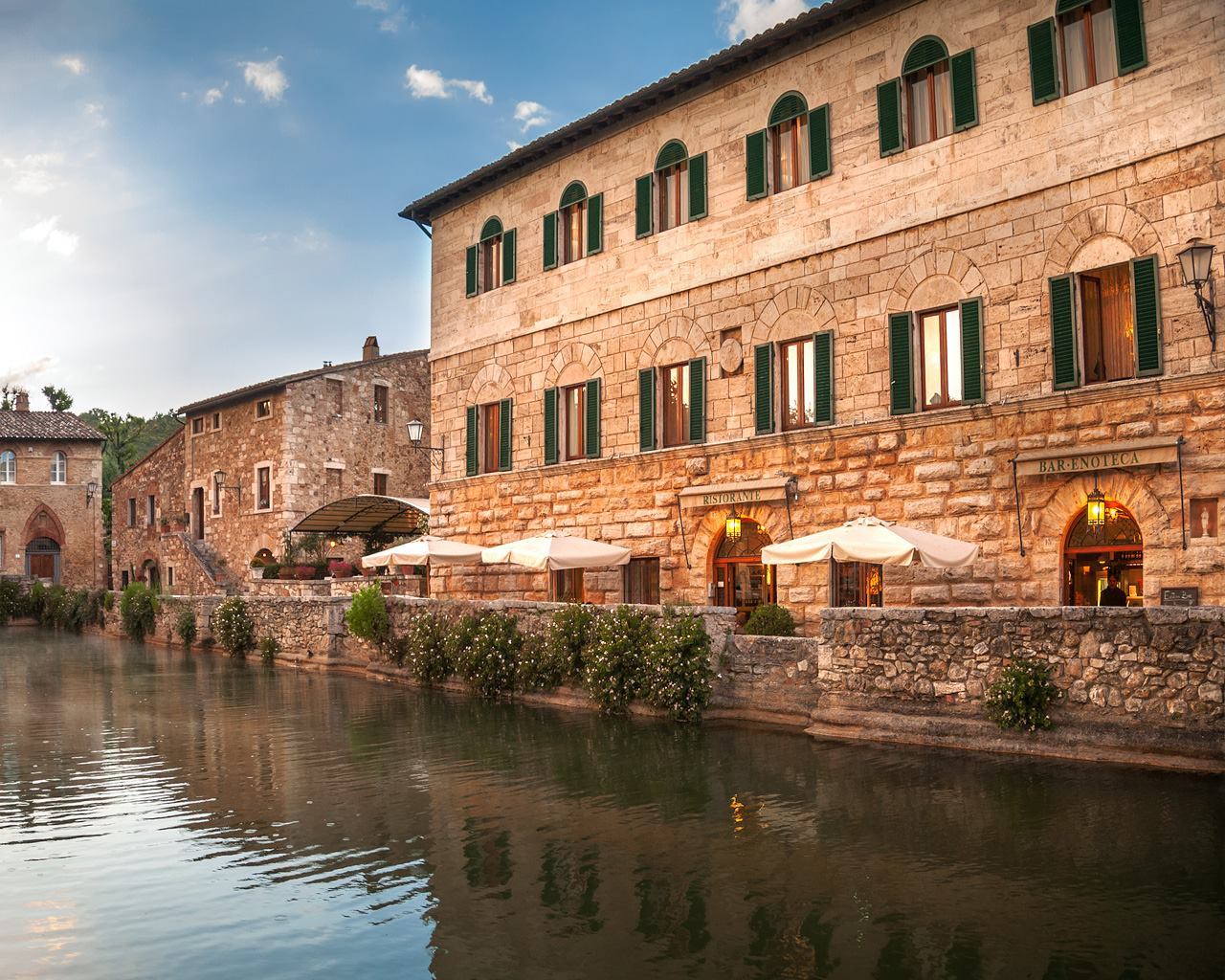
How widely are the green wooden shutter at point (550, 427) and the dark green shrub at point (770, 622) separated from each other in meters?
6.41

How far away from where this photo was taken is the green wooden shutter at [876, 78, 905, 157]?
52.7 feet

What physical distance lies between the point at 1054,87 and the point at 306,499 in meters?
27.7

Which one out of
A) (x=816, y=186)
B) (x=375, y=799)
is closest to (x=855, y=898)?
(x=375, y=799)

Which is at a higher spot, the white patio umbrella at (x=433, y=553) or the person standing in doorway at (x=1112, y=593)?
the white patio umbrella at (x=433, y=553)

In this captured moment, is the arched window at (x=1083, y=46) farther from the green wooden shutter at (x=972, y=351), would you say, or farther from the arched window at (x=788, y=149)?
the arched window at (x=788, y=149)

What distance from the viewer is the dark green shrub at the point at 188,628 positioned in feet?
96.1

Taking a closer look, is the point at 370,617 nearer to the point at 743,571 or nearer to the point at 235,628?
the point at 235,628

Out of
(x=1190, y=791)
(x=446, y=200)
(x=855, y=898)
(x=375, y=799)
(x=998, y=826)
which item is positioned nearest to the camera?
(x=855, y=898)

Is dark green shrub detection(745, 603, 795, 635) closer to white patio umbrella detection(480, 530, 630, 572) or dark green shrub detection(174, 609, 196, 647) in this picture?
white patio umbrella detection(480, 530, 630, 572)

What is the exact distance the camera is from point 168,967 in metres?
5.81

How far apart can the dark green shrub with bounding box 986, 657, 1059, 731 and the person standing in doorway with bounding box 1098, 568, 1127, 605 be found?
11.1 ft

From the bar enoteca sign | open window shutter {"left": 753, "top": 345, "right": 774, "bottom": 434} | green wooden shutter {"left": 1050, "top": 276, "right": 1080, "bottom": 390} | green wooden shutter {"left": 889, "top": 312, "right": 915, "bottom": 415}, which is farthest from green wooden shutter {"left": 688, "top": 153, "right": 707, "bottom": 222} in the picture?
the bar enoteca sign

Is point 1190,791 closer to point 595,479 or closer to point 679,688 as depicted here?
point 679,688

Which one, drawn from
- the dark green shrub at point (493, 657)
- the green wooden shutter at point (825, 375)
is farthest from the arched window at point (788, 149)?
the dark green shrub at point (493, 657)
